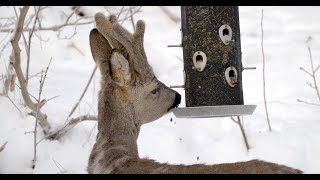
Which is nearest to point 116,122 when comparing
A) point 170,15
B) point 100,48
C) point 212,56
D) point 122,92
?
point 122,92

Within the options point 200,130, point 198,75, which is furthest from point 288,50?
point 198,75

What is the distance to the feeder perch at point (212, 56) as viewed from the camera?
7207mm

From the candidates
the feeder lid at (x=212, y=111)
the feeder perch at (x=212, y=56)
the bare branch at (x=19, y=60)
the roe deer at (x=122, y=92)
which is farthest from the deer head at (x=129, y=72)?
the bare branch at (x=19, y=60)

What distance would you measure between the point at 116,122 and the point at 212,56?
134 cm

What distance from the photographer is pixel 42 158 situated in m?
8.29

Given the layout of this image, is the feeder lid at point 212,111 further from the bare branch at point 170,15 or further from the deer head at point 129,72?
the bare branch at point 170,15

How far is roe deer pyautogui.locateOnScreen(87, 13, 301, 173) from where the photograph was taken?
6.21 metres

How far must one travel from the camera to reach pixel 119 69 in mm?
6355

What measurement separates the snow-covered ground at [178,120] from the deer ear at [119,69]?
6.36ft

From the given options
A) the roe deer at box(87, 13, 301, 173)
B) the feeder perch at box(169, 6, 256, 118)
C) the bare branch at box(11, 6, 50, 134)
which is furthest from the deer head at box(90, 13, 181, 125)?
the bare branch at box(11, 6, 50, 134)

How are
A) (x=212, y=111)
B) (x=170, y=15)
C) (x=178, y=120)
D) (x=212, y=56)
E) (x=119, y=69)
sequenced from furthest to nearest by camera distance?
(x=170, y=15)
(x=178, y=120)
(x=212, y=56)
(x=212, y=111)
(x=119, y=69)

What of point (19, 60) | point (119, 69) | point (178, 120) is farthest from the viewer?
point (178, 120)

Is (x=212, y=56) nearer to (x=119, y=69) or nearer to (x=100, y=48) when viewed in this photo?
(x=100, y=48)

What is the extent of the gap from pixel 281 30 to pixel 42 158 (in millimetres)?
5207
